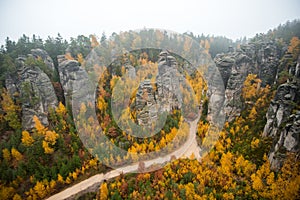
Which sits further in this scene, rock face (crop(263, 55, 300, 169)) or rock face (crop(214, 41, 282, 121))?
rock face (crop(214, 41, 282, 121))

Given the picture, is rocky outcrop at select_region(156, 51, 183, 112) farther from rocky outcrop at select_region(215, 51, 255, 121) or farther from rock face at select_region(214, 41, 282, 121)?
rocky outcrop at select_region(215, 51, 255, 121)

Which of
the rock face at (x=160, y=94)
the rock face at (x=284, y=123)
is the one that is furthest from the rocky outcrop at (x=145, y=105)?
the rock face at (x=284, y=123)

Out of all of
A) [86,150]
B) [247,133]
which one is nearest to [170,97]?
[247,133]

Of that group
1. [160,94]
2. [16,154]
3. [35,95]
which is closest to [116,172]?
[16,154]

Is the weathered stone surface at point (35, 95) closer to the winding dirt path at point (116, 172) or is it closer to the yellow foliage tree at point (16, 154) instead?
the yellow foliage tree at point (16, 154)

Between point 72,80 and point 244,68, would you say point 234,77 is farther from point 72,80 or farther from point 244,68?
point 72,80

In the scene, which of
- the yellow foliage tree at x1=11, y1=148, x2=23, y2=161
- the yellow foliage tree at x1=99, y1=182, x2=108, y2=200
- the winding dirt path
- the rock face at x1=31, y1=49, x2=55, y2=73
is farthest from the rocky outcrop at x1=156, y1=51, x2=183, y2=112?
the yellow foliage tree at x1=11, y1=148, x2=23, y2=161
